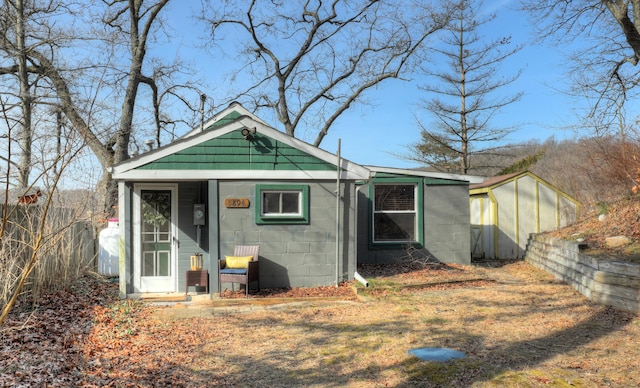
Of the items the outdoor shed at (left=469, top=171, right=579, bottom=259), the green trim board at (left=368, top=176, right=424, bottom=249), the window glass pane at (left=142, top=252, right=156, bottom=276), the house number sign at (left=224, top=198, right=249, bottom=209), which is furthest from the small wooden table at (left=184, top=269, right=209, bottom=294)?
the outdoor shed at (left=469, top=171, right=579, bottom=259)

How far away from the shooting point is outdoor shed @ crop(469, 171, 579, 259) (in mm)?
14367

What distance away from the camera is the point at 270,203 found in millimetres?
9469

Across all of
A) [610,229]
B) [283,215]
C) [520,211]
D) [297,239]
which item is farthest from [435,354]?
[520,211]

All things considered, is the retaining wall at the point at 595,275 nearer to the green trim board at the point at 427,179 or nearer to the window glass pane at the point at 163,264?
the green trim board at the point at 427,179

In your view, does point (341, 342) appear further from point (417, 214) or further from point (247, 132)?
point (417, 214)

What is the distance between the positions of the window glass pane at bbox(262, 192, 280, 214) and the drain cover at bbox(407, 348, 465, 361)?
16.0 ft

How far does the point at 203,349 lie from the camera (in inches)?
224

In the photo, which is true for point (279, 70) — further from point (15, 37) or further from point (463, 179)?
point (463, 179)

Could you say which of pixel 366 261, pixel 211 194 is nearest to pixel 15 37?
pixel 211 194

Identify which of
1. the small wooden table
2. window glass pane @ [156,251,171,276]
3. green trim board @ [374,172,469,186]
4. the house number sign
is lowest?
the small wooden table

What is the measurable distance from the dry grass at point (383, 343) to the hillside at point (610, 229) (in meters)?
1.08

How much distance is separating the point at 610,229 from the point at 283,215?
22.4 feet

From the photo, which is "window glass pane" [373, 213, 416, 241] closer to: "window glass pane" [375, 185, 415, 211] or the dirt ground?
"window glass pane" [375, 185, 415, 211]

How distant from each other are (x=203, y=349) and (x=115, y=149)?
13.0 metres
